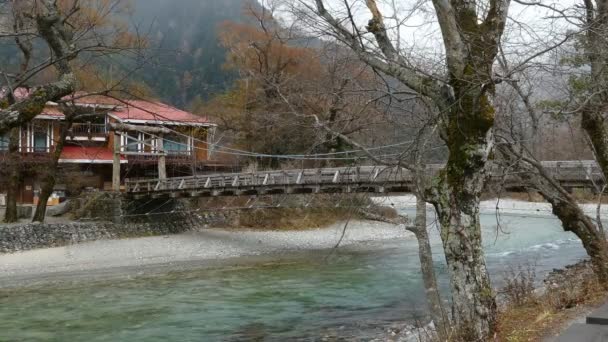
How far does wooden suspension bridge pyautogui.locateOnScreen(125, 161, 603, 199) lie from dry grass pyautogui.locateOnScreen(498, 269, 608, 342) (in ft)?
21.5

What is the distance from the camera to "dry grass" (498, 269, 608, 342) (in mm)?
4375

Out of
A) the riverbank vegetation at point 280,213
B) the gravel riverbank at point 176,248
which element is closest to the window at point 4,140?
the gravel riverbank at point 176,248

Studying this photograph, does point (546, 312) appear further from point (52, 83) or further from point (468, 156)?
point (52, 83)

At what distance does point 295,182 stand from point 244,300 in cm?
756

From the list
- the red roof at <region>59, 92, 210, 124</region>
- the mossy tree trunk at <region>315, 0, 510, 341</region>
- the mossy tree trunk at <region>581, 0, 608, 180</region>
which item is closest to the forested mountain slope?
the red roof at <region>59, 92, 210, 124</region>

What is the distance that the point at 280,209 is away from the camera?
27125 millimetres

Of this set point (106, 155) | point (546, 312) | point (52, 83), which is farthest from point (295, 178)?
point (52, 83)

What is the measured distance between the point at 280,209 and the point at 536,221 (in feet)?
45.8

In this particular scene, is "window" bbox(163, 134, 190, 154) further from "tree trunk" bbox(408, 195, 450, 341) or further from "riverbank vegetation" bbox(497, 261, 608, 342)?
"riverbank vegetation" bbox(497, 261, 608, 342)

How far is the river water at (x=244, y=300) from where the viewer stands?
8.84m

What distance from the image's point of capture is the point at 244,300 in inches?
452

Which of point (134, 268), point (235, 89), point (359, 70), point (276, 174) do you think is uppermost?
point (235, 89)

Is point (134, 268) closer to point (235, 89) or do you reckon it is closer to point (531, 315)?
point (531, 315)

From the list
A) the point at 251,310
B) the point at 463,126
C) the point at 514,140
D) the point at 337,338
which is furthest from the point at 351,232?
the point at 463,126
